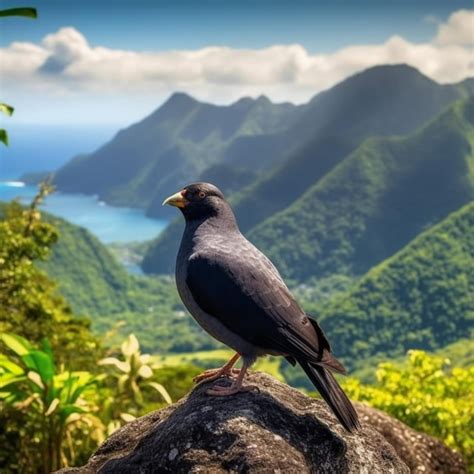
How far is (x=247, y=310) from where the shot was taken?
5.41 m

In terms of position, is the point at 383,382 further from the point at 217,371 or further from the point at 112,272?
the point at 112,272

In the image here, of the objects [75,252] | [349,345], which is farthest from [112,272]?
[349,345]

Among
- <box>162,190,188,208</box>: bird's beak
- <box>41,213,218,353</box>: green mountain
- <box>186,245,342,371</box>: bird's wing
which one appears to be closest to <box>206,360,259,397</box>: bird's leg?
<box>186,245,342,371</box>: bird's wing

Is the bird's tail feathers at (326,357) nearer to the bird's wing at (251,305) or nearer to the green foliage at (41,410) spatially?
the bird's wing at (251,305)

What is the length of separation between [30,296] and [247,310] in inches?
469

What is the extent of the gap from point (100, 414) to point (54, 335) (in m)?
5.32

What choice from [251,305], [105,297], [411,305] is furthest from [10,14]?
[105,297]

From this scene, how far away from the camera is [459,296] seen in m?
154

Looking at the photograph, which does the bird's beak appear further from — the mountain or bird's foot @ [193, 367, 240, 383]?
the mountain

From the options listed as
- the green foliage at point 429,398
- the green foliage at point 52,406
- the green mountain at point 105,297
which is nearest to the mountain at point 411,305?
the green mountain at point 105,297

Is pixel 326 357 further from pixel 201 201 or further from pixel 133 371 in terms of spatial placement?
pixel 133 371

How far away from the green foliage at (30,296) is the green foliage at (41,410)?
3246mm

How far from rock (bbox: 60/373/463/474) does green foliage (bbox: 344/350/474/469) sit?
739 centimetres

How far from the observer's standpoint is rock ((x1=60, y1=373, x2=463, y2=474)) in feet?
16.5
